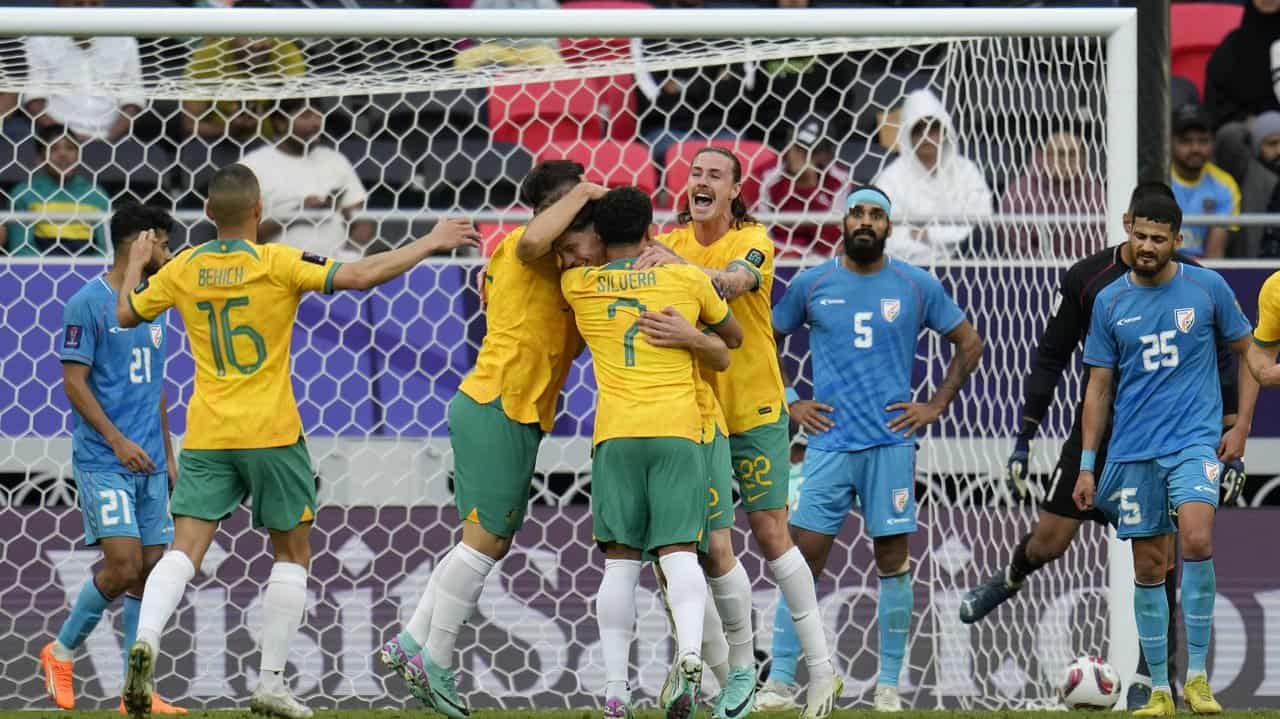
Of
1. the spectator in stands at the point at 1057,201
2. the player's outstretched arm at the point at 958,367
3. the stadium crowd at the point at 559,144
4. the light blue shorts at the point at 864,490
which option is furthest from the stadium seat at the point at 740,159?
the light blue shorts at the point at 864,490

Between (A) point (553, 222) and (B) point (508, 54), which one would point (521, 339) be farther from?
(B) point (508, 54)

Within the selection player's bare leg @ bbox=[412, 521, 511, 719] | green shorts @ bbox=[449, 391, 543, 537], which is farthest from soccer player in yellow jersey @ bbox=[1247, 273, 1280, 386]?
player's bare leg @ bbox=[412, 521, 511, 719]

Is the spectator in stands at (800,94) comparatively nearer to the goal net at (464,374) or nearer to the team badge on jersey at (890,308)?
the goal net at (464,374)

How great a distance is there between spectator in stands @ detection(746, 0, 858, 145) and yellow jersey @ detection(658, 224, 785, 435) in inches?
84.1

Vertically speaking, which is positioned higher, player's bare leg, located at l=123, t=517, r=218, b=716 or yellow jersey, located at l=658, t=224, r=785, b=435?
yellow jersey, located at l=658, t=224, r=785, b=435

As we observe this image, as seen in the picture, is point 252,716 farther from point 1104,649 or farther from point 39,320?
point 1104,649

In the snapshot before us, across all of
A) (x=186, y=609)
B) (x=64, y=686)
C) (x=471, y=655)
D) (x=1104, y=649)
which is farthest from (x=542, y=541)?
(x=1104, y=649)

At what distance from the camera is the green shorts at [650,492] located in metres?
5.23

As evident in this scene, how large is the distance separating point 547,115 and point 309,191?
70.0 inches

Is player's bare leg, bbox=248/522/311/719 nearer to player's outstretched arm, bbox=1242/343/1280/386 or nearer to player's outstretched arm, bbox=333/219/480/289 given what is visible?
player's outstretched arm, bbox=333/219/480/289

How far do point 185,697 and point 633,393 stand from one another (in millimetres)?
3355

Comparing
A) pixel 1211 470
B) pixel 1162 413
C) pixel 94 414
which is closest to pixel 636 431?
pixel 1162 413

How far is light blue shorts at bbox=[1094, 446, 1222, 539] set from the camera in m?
6.02

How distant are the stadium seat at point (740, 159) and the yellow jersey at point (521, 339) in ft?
7.87
